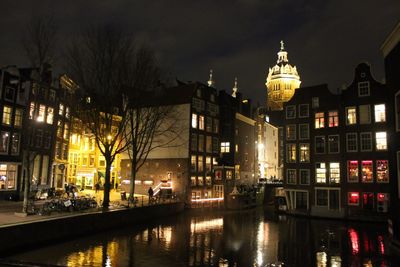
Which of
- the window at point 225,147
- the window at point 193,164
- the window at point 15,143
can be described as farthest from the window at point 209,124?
the window at point 15,143

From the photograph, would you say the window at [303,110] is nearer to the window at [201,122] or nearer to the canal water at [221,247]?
the window at [201,122]

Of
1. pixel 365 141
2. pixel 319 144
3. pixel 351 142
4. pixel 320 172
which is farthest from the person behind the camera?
pixel 319 144

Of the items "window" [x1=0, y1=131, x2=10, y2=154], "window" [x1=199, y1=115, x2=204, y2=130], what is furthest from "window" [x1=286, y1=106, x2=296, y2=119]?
"window" [x1=0, y1=131, x2=10, y2=154]

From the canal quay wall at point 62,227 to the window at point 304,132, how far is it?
1051 inches

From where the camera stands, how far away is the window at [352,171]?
48.1 meters

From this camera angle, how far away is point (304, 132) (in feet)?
177

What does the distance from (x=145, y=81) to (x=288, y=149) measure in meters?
26.6

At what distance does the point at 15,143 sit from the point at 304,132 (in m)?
38.6

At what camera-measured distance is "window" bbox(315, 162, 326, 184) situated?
50.8 meters

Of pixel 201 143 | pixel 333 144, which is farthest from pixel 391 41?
pixel 201 143

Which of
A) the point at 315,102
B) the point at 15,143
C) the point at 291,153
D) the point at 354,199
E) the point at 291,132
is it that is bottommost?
the point at 354,199

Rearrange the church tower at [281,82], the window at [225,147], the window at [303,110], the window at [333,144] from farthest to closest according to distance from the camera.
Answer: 1. the church tower at [281,82]
2. the window at [225,147]
3. the window at [303,110]
4. the window at [333,144]

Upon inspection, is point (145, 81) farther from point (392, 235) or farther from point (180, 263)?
point (392, 235)

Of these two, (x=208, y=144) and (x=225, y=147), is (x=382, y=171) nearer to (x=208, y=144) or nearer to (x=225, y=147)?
(x=208, y=144)
